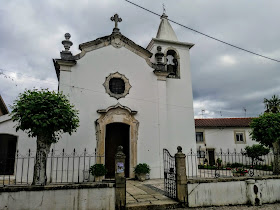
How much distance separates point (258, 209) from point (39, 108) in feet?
22.3

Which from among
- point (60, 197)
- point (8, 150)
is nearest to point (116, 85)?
point (8, 150)

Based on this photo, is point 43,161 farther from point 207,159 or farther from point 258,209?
point 207,159

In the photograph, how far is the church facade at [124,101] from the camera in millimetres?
9656

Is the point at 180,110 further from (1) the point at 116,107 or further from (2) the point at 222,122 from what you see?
(2) the point at 222,122

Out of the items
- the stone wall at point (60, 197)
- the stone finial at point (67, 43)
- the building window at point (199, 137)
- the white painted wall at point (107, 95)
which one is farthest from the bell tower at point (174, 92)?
the building window at point (199, 137)

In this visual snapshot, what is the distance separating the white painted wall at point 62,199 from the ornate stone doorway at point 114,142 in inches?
171

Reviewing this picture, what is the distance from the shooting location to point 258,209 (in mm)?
6004

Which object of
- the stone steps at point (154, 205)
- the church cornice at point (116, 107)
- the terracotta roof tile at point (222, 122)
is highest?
the terracotta roof tile at point (222, 122)

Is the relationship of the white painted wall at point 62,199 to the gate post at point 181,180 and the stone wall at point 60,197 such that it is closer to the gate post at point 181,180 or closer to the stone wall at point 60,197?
the stone wall at point 60,197

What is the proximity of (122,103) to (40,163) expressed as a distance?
499cm

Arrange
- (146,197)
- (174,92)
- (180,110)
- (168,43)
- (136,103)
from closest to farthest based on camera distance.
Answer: (146,197) < (136,103) < (180,110) < (174,92) < (168,43)

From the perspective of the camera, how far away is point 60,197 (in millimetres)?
5289

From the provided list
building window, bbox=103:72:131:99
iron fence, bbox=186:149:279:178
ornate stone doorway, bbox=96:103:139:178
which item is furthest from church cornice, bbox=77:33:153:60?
iron fence, bbox=186:149:279:178

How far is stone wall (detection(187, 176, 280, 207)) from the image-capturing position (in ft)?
20.3
